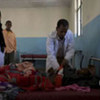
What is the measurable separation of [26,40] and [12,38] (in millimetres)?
2382

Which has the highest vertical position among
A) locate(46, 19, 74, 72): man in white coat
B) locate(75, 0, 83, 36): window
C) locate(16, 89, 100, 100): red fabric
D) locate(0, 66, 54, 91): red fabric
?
locate(75, 0, 83, 36): window

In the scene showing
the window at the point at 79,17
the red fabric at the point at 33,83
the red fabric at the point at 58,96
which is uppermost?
the window at the point at 79,17

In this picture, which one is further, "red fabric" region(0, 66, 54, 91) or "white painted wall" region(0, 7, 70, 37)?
"white painted wall" region(0, 7, 70, 37)

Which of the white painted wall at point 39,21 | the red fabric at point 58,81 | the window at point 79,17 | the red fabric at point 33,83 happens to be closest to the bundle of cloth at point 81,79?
the red fabric at point 58,81

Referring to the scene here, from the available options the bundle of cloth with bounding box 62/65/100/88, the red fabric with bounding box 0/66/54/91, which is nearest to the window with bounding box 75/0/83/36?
the bundle of cloth with bounding box 62/65/100/88

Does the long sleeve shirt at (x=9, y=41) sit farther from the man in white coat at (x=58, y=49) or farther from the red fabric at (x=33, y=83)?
the red fabric at (x=33, y=83)

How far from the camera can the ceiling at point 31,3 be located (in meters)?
6.68

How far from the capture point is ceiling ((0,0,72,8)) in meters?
6.68

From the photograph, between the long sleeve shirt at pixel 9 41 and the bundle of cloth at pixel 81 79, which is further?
the long sleeve shirt at pixel 9 41

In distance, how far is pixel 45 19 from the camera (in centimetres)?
750

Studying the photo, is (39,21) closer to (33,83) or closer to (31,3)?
(31,3)

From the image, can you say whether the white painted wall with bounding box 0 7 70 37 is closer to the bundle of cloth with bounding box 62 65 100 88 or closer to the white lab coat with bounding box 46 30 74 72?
the white lab coat with bounding box 46 30 74 72

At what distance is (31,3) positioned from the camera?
6.93 m

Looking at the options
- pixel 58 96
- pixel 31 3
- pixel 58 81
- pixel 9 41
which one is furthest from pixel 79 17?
pixel 58 96
